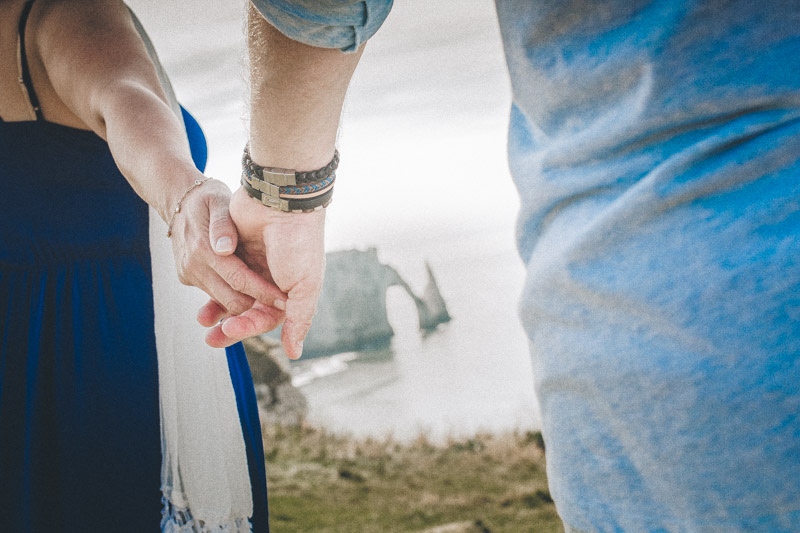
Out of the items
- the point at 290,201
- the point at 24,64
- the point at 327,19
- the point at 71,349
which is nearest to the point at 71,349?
the point at 71,349

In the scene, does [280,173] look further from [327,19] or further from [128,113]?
[128,113]

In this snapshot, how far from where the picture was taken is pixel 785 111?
1.73 feet

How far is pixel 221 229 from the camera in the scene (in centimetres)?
109

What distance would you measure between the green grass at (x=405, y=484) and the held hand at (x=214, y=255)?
104 inches

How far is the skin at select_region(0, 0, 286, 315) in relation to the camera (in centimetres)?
115

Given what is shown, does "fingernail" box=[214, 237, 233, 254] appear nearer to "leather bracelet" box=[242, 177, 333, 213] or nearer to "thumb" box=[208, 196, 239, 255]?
"thumb" box=[208, 196, 239, 255]

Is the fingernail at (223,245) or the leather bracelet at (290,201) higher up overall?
the leather bracelet at (290,201)

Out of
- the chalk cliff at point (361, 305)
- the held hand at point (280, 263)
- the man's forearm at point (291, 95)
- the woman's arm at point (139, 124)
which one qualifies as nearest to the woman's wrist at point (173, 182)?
the woman's arm at point (139, 124)

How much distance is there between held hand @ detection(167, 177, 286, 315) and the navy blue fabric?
50cm

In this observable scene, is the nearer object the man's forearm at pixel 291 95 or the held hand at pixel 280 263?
the man's forearm at pixel 291 95

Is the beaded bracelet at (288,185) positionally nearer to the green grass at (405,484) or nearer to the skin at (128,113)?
the skin at (128,113)

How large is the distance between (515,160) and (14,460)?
1.56 m

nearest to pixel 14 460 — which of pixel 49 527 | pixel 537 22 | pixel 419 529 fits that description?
pixel 49 527

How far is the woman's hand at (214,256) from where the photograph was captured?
1121mm
